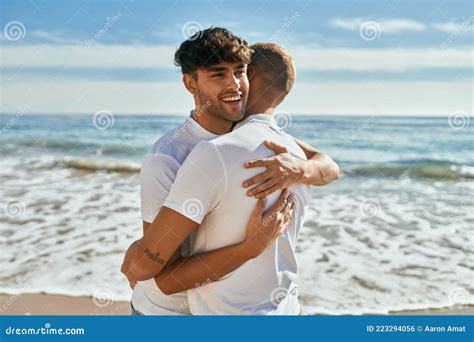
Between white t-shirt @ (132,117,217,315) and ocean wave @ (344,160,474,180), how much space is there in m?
10.8

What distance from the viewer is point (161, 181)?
7.20ft

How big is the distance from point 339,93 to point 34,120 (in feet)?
32.2

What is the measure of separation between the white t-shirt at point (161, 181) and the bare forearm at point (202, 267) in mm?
101

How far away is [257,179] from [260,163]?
0.06 metres

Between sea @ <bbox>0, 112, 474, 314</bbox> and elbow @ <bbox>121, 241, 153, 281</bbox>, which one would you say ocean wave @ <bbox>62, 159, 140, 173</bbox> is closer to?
sea @ <bbox>0, 112, 474, 314</bbox>

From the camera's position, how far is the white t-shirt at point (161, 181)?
7.22ft

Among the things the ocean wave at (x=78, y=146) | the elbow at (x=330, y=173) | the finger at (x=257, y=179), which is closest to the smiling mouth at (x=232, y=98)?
the finger at (x=257, y=179)

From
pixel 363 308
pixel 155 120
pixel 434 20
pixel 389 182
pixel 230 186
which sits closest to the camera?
pixel 230 186

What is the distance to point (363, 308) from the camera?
516 cm

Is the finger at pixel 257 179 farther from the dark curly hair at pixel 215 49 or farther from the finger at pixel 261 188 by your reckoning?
the dark curly hair at pixel 215 49

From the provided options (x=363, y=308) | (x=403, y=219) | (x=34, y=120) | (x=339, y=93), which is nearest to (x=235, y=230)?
(x=363, y=308)

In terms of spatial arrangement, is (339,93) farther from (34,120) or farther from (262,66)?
(262,66)

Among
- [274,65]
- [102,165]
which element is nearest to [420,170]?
[102,165]

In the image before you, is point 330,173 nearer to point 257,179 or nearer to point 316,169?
point 316,169
